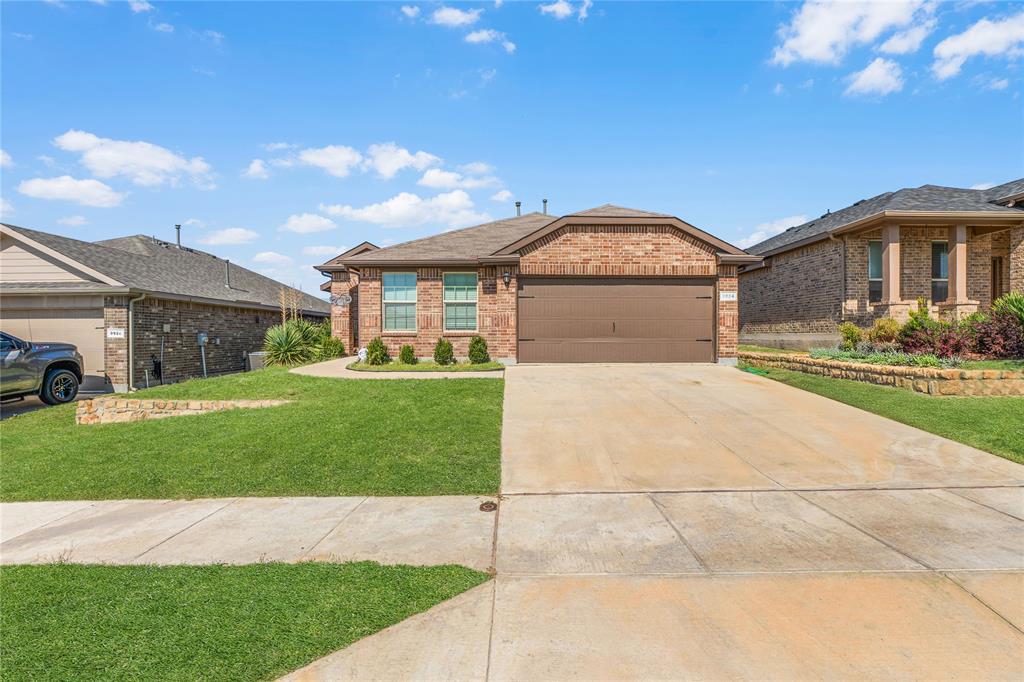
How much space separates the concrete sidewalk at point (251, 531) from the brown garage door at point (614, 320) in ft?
29.1

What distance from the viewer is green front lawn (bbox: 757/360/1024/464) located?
6340mm

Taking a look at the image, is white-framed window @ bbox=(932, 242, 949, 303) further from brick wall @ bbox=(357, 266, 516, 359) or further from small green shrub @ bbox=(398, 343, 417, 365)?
small green shrub @ bbox=(398, 343, 417, 365)

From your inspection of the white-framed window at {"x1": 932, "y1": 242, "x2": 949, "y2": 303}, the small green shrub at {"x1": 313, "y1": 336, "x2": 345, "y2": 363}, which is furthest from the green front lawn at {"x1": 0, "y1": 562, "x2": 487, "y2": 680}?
the white-framed window at {"x1": 932, "y1": 242, "x2": 949, "y2": 303}

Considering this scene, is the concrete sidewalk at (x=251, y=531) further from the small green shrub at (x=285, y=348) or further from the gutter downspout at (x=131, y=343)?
the gutter downspout at (x=131, y=343)

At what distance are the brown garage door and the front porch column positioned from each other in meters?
7.21

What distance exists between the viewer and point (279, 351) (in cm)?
1509

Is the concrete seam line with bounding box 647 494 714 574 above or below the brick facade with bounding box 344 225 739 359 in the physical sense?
below

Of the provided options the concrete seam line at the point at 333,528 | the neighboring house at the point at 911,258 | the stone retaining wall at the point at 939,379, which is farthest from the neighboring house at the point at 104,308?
the neighboring house at the point at 911,258

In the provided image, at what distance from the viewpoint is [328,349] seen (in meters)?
16.2

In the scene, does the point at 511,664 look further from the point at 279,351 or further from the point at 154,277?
the point at 154,277

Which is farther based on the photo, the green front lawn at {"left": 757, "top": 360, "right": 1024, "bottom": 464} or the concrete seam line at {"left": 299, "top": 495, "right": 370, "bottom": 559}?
the green front lawn at {"left": 757, "top": 360, "right": 1024, "bottom": 464}

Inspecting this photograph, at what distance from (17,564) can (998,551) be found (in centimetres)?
765

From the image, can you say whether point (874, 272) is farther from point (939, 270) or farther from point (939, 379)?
point (939, 379)

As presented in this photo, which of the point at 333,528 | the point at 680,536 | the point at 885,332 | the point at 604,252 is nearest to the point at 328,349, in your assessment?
the point at 604,252
